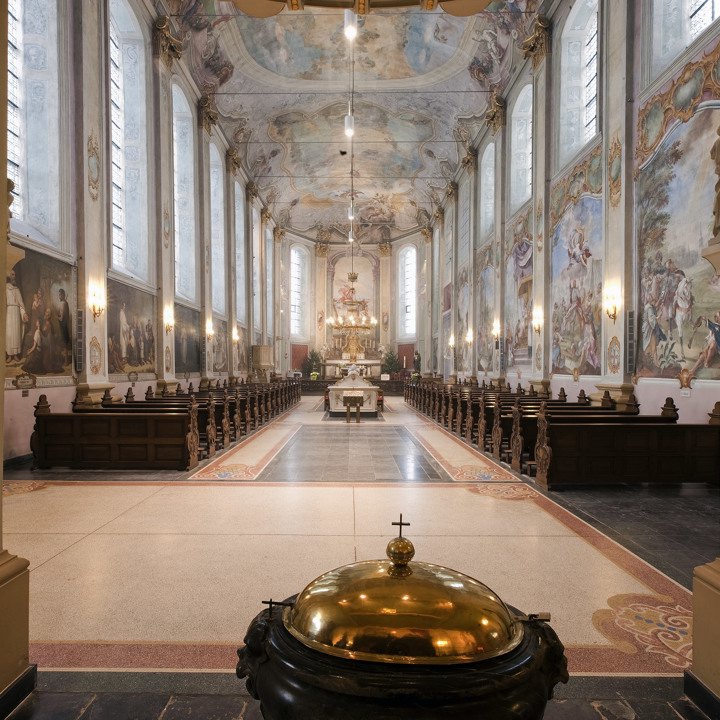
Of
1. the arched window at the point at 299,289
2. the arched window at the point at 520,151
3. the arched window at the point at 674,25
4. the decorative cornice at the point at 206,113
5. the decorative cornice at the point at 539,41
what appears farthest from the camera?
the arched window at the point at 299,289

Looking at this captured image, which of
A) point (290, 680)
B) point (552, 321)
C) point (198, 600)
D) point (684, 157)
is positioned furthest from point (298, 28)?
point (290, 680)

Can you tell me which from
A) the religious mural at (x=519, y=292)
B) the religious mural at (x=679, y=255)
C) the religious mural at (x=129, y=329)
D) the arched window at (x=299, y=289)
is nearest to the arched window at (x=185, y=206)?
the religious mural at (x=129, y=329)

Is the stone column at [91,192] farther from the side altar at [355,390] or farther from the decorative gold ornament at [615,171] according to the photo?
the decorative gold ornament at [615,171]

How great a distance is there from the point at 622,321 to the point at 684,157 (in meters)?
2.84

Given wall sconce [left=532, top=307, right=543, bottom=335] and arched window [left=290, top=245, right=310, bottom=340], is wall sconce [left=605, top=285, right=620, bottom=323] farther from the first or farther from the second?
arched window [left=290, top=245, right=310, bottom=340]

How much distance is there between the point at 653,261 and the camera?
8.95 meters

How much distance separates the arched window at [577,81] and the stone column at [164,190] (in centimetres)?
992

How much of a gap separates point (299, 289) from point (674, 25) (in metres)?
28.8

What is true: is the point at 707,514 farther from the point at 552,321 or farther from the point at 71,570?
the point at 552,321

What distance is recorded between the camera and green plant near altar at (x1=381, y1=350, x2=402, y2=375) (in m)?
34.3

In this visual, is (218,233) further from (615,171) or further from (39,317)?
(615,171)

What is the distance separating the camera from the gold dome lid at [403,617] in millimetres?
1144

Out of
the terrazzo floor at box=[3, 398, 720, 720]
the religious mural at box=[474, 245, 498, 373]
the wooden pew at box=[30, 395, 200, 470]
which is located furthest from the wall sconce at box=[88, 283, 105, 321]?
the religious mural at box=[474, 245, 498, 373]

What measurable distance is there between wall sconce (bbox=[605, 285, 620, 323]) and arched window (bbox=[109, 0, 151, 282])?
34.8 feet
